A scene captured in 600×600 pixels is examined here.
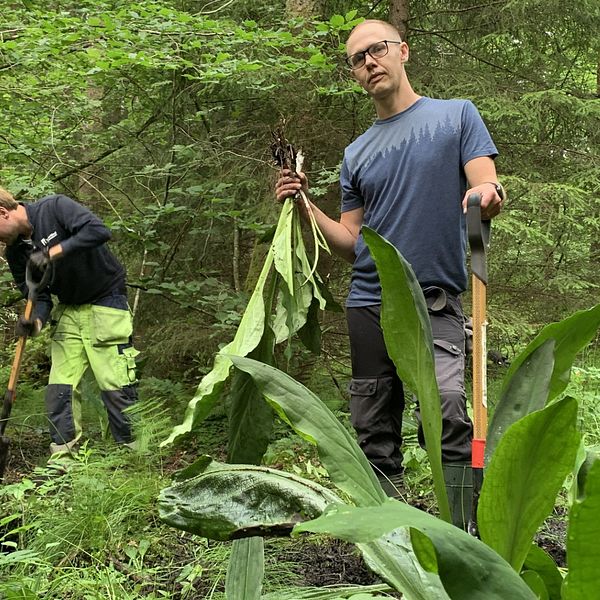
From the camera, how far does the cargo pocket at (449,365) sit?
2404 millimetres

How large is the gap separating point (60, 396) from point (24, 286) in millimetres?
849

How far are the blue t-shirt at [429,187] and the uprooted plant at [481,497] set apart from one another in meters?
1.35

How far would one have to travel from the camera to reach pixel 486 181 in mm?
2438

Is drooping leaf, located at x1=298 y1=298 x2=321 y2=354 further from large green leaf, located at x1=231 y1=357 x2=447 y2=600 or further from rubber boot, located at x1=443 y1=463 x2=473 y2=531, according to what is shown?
large green leaf, located at x1=231 y1=357 x2=447 y2=600

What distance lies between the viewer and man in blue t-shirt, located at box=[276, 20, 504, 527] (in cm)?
254

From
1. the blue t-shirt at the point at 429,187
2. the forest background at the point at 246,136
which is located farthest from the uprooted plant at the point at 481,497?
the forest background at the point at 246,136

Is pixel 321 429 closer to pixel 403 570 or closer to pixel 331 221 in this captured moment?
pixel 403 570

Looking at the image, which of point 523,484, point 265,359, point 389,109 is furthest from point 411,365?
point 389,109

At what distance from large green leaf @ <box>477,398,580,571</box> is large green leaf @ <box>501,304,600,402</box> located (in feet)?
0.89

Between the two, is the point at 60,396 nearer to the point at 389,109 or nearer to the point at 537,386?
the point at 389,109

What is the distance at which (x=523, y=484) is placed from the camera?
3.12 feet

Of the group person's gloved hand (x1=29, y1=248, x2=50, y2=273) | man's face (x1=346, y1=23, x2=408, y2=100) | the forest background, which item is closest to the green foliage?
man's face (x1=346, y1=23, x2=408, y2=100)

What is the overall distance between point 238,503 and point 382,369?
154 centimetres

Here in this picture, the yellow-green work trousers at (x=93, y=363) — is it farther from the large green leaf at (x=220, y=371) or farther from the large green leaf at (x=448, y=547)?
the large green leaf at (x=448, y=547)
